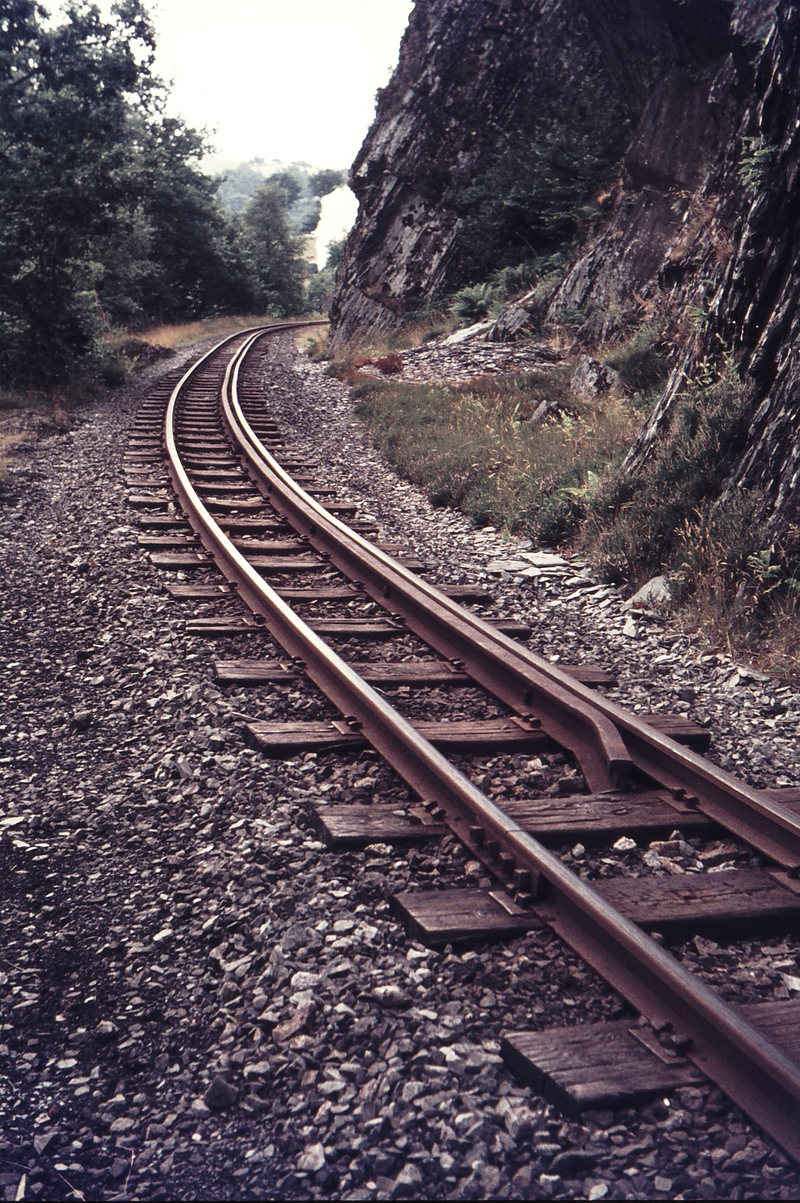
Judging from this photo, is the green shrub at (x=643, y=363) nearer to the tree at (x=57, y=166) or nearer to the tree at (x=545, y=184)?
the tree at (x=545, y=184)

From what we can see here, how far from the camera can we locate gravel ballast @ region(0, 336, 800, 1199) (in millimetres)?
2047

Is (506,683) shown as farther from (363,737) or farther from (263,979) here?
(263,979)

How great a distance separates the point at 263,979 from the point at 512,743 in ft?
5.92

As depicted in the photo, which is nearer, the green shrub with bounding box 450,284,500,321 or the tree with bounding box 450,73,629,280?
the green shrub with bounding box 450,284,500,321

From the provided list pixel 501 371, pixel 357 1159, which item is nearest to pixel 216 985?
pixel 357 1159

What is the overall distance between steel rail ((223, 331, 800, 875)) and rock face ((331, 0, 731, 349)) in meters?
19.1

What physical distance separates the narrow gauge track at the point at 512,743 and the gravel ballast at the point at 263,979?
0.11m

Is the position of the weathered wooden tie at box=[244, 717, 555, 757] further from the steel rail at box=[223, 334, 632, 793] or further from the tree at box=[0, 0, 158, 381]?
the tree at box=[0, 0, 158, 381]

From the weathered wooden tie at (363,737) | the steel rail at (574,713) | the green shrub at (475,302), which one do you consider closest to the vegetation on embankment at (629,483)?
the steel rail at (574,713)

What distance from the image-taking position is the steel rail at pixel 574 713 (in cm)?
337

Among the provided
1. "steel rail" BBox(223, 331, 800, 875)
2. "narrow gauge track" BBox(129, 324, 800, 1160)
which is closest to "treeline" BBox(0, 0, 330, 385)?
"narrow gauge track" BBox(129, 324, 800, 1160)

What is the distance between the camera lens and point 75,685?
16.1ft

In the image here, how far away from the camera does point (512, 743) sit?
4.10 meters

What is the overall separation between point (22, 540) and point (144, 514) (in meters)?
1.10
